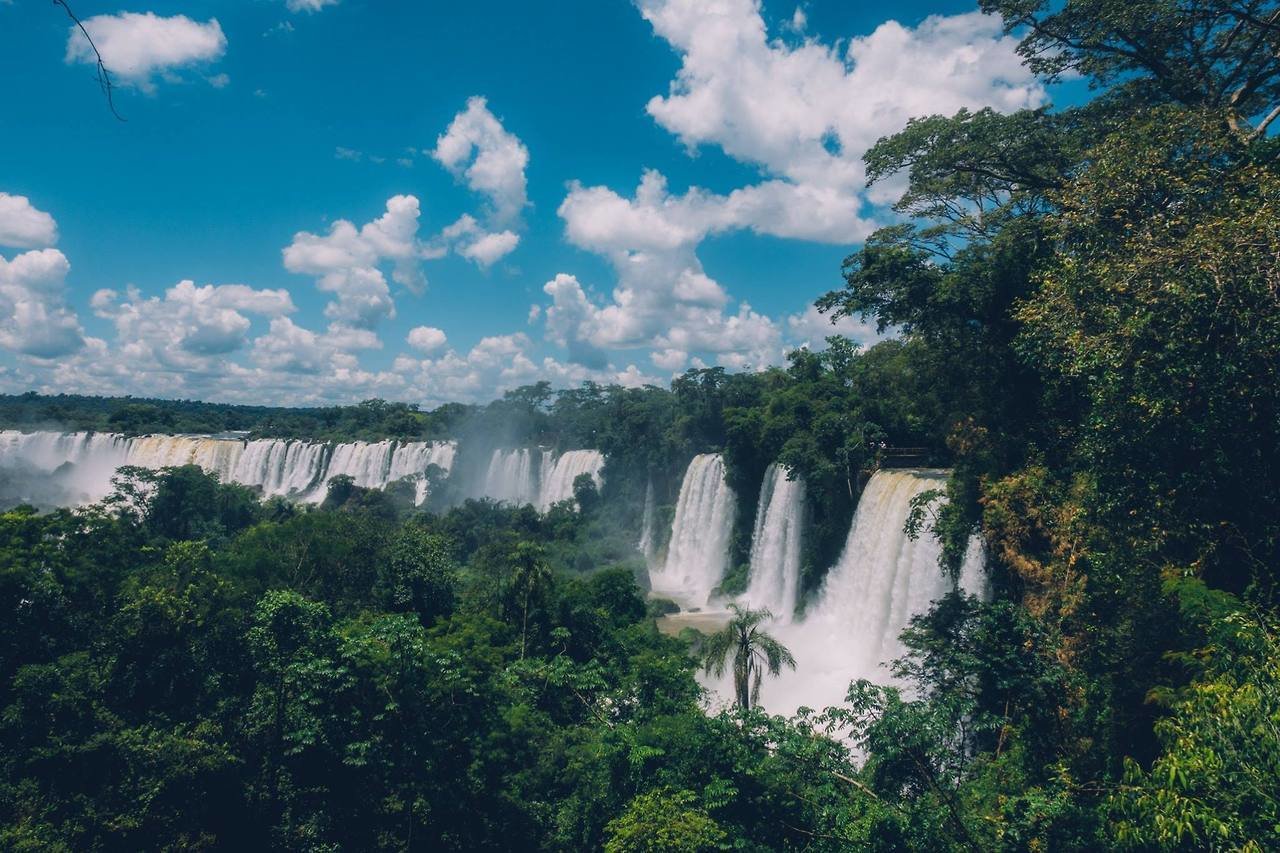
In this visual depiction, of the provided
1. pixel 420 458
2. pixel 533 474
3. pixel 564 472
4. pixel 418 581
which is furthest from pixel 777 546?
pixel 420 458

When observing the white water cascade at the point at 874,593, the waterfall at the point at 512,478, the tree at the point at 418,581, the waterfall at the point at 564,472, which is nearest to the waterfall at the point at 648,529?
the waterfall at the point at 564,472

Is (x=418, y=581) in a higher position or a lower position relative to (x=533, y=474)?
lower

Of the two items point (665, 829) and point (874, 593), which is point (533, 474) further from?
point (665, 829)

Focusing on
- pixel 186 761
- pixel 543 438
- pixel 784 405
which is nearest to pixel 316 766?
pixel 186 761

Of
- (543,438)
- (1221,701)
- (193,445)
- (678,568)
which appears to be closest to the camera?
(1221,701)

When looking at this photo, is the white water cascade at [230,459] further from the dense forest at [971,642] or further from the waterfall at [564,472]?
the dense forest at [971,642]

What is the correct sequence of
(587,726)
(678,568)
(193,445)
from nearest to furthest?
(587,726), (678,568), (193,445)

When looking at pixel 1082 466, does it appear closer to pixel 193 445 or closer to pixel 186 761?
pixel 186 761
